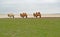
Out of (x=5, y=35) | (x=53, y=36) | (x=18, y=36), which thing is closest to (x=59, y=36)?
(x=53, y=36)

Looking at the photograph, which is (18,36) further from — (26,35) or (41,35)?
(41,35)

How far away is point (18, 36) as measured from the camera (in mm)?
13508

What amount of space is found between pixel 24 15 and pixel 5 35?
30364 millimetres

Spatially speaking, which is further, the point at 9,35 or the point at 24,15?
the point at 24,15

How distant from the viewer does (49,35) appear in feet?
45.2

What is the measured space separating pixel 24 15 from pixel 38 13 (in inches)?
115

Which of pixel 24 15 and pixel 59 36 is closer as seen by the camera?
pixel 59 36

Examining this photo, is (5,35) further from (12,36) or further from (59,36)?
(59,36)

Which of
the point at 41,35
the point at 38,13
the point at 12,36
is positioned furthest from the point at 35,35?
the point at 38,13

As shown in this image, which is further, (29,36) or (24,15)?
(24,15)

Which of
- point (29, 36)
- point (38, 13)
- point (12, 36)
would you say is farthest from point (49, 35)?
point (38, 13)

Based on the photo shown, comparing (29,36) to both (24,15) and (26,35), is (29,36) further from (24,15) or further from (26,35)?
(24,15)

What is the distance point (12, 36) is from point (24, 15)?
101 feet

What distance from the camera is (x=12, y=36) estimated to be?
1342 centimetres
